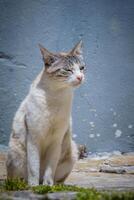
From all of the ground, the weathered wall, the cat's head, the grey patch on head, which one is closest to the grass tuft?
the ground

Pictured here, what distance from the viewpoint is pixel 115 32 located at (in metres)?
5.72

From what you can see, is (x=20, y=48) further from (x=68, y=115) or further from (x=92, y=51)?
(x=68, y=115)

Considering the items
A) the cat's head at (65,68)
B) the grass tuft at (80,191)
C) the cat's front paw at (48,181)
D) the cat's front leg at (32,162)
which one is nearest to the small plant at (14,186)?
the grass tuft at (80,191)

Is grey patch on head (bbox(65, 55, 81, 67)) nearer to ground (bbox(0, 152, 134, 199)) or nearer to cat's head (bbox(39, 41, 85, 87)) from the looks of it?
cat's head (bbox(39, 41, 85, 87))

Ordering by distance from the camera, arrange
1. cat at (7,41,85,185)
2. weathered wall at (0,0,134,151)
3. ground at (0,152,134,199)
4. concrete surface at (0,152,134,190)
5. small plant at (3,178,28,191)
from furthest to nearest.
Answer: weathered wall at (0,0,134,151)
ground at (0,152,134,199)
concrete surface at (0,152,134,190)
cat at (7,41,85,185)
small plant at (3,178,28,191)

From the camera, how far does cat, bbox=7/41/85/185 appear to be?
370cm

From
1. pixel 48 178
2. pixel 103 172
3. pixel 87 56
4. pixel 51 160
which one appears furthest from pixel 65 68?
pixel 87 56

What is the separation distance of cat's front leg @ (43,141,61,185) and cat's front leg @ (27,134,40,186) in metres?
0.12

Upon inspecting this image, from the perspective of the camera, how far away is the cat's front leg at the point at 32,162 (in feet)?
12.1

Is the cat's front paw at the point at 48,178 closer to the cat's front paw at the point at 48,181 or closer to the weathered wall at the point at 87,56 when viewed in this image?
the cat's front paw at the point at 48,181

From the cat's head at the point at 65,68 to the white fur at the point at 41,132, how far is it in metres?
0.06

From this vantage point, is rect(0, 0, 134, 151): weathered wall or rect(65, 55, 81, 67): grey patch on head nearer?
rect(65, 55, 81, 67): grey patch on head

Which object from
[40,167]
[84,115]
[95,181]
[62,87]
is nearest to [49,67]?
[62,87]

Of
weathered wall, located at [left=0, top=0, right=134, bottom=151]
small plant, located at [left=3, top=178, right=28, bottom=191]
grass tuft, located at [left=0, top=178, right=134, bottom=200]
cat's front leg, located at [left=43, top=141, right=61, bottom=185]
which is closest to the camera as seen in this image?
grass tuft, located at [left=0, top=178, right=134, bottom=200]
